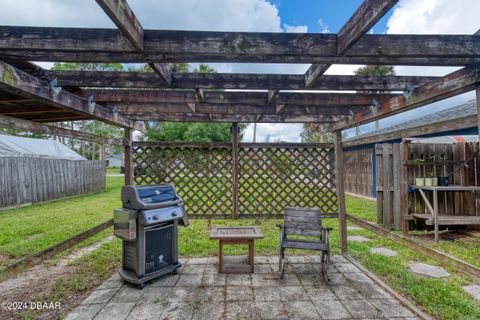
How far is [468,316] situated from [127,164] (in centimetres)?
453

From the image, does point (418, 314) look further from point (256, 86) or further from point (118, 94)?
point (118, 94)

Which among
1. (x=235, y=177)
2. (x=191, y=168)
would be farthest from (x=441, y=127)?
(x=191, y=168)

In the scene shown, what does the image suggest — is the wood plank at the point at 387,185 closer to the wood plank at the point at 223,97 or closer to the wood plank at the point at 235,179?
the wood plank at the point at 223,97

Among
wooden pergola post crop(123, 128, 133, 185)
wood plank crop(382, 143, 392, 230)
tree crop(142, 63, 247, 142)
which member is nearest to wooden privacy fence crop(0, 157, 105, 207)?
tree crop(142, 63, 247, 142)

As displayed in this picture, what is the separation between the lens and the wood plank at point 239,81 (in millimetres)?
2502

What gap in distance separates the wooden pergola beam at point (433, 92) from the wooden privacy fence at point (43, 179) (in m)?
8.51

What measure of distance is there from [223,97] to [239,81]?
671 mm

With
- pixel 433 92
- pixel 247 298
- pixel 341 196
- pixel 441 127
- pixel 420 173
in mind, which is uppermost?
pixel 433 92

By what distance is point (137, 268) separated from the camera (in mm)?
2605

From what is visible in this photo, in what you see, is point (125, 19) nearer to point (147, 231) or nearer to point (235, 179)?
point (147, 231)

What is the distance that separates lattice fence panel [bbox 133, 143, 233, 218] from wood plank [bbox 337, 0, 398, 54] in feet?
13.1

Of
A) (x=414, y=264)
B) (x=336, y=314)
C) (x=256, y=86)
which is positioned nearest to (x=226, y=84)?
(x=256, y=86)

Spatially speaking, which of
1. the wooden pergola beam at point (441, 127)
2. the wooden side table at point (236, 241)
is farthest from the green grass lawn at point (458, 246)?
the wooden side table at point (236, 241)

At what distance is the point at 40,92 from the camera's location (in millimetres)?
2193
